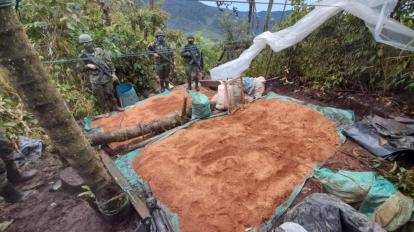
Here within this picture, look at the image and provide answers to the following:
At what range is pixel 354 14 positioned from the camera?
154 inches

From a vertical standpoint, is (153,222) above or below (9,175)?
above

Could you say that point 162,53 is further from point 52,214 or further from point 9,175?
point 52,214

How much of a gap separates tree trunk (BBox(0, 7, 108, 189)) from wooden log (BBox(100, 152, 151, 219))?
2.32 feet

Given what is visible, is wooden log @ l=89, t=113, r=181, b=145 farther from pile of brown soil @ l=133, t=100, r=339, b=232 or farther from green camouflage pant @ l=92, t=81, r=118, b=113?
green camouflage pant @ l=92, t=81, r=118, b=113

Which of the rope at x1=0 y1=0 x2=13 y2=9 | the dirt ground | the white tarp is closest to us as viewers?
the rope at x1=0 y1=0 x2=13 y2=9

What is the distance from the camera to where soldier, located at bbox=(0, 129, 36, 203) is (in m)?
2.67

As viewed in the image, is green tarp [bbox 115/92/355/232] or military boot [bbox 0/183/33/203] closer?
green tarp [bbox 115/92/355/232]

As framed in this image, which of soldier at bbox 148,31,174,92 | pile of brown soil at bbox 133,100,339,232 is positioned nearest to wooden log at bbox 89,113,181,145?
pile of brown soil at bbox 133,100,339,232

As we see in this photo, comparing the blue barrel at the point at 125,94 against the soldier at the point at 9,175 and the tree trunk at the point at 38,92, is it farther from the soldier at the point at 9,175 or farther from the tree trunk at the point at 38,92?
the tree trunk at the point at 38,92

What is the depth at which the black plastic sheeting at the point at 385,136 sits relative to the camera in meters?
2.90

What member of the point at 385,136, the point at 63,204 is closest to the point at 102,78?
the point at 63,204

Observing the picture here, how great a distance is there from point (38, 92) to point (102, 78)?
3279 millimetres

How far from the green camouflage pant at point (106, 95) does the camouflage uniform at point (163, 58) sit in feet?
4.15

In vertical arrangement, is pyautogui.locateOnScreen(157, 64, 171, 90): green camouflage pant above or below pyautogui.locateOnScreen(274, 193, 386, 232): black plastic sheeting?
below
